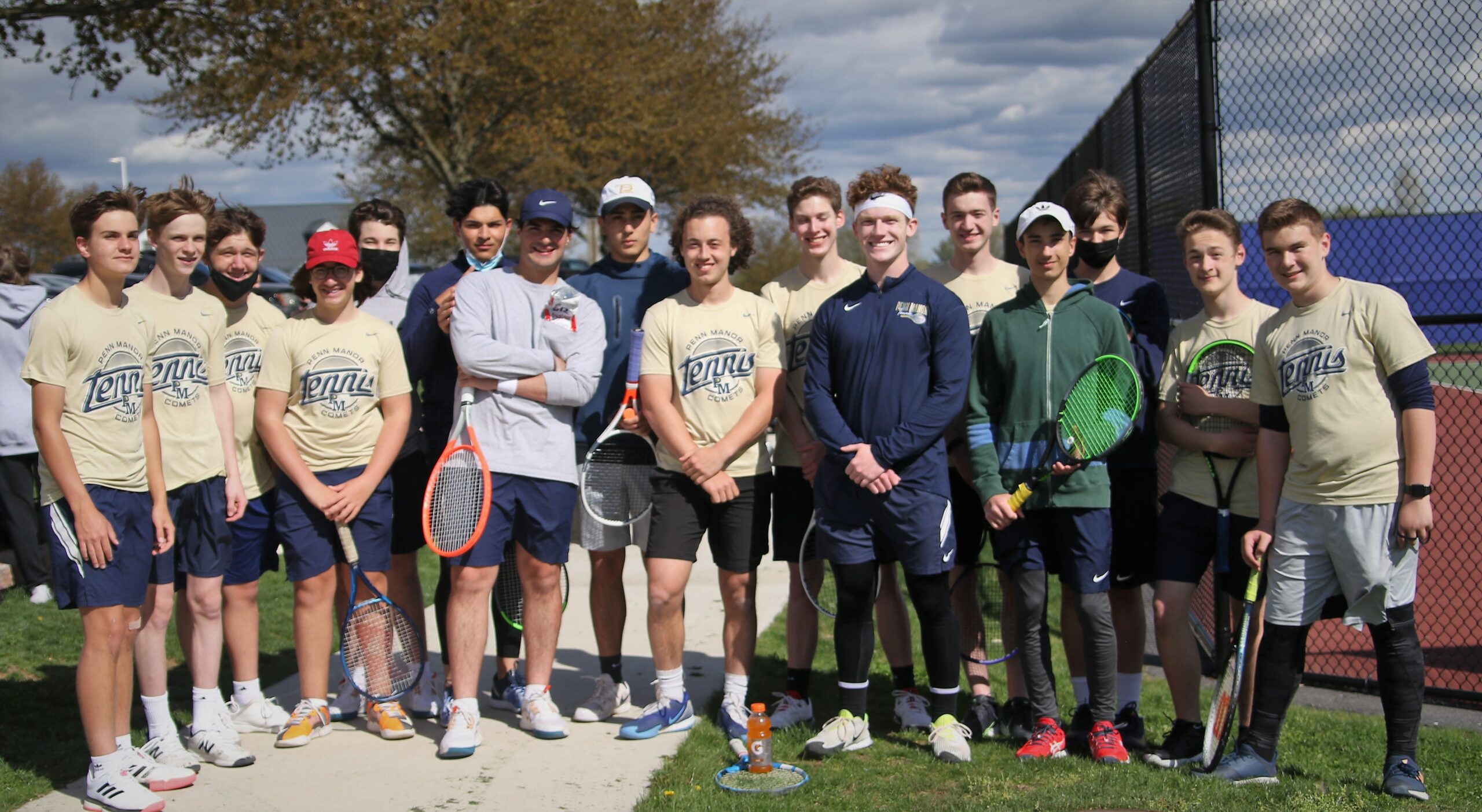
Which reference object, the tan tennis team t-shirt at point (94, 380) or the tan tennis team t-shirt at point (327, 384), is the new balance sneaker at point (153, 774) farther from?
the tan tennis team t-shirt at point (327, 384)

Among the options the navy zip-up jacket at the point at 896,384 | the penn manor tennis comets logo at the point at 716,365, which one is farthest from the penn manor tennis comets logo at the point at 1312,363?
the penn manor tennis comets logo at the point at 716,365

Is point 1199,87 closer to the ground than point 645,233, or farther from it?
farther from it

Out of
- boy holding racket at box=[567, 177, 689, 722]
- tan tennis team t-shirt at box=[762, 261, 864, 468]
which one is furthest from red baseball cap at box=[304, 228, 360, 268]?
tan tennis team t-shirt at box=[762, 261, 864, 468]

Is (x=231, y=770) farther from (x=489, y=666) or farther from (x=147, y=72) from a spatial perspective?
(x=147, y=72)

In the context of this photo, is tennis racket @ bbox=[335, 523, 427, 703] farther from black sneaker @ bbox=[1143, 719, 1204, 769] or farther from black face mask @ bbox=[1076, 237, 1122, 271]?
black face mask @ bbox=[1076, 237, 1122, 271]

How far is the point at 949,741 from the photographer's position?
14.8ft

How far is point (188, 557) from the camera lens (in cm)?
471

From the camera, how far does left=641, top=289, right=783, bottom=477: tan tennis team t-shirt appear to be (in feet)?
15.8

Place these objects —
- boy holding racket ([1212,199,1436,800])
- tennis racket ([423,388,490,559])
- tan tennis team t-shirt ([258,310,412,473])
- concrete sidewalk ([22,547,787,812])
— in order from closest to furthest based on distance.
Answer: boy holding racket ([1212,199,1436,800])
concrete sidewalk ([22,547,787,812])
tennis racket ([423,388,490,559])
tan tennis team t-shirt ([258,310,412,473])

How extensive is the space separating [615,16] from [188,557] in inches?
893

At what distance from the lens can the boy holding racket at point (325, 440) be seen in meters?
4.78

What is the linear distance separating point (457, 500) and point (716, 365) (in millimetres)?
1223

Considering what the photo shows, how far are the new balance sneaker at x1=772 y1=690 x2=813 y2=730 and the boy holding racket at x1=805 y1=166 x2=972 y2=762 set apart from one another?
42 centimetres

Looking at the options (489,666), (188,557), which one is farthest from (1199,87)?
(188,557)
